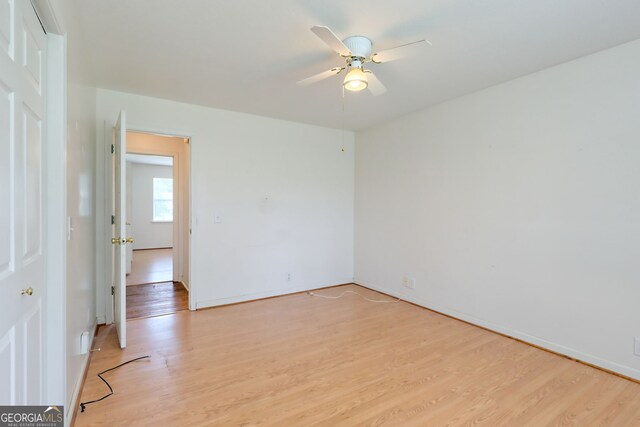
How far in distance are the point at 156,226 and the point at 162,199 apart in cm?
80

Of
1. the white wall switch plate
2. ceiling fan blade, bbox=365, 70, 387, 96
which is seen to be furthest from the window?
ceiling fan blade, bbox=365, 70, 387, 96

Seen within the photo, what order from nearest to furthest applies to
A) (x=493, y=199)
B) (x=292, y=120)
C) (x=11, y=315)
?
1. (x=11, y=315)
2. (x=493, y=199)
3. (x=292, y=120)

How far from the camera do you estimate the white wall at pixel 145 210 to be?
8766 mm

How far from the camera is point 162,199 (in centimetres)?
920

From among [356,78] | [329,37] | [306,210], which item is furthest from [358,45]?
[306,210]

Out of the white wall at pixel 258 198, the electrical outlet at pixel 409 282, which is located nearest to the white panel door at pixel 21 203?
the white wall at pixel 258 198

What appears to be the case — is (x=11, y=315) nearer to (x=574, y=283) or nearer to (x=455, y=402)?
(x=455, y=402)

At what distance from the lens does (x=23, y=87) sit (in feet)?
3.84

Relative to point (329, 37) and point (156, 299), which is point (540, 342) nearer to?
point (329, 37)

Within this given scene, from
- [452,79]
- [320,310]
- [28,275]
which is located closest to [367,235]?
[320,310]

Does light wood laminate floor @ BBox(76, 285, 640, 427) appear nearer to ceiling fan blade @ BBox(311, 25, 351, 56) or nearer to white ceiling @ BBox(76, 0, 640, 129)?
ceiling fan blade @ BBox(311, 25, 351, 56)

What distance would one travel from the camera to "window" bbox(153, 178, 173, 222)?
29.9 ft

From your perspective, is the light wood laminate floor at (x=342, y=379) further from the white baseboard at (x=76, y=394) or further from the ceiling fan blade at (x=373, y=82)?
the ceiling fan blade at (x=373, y=82)

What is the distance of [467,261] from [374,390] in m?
1.86
